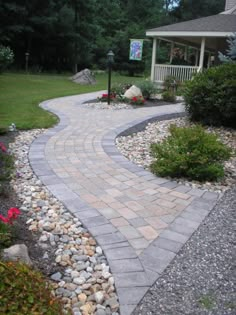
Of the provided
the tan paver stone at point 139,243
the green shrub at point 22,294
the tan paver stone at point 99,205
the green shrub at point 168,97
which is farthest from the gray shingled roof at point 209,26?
the green shrub at point 22,294

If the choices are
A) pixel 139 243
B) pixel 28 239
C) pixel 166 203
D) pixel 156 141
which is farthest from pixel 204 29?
pixel 28 239

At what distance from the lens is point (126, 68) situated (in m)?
26.0

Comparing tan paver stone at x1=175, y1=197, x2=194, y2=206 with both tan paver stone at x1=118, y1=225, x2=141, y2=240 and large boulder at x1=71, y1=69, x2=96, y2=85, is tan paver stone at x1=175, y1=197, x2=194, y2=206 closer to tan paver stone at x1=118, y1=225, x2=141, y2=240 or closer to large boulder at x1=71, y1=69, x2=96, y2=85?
tan paver stone at x1=118, y1=225, x2=141, y2=240

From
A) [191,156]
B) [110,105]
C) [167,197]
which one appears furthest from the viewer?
[110,105]

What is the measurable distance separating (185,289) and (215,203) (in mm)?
1529

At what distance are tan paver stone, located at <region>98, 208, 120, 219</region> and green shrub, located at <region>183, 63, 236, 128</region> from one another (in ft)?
13.7

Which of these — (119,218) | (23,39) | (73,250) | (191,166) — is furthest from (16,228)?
(23,39)

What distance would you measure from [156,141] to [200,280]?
12.7 feet

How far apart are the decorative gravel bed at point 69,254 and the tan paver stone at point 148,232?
410 millimetres

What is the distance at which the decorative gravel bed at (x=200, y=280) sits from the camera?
77.1 inches

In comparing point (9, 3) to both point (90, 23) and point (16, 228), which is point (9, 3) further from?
point (16, 228)

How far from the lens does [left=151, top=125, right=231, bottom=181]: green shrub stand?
13.4ft

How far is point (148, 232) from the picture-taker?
112 inches

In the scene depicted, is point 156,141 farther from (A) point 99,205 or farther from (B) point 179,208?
(A) point 99,205
